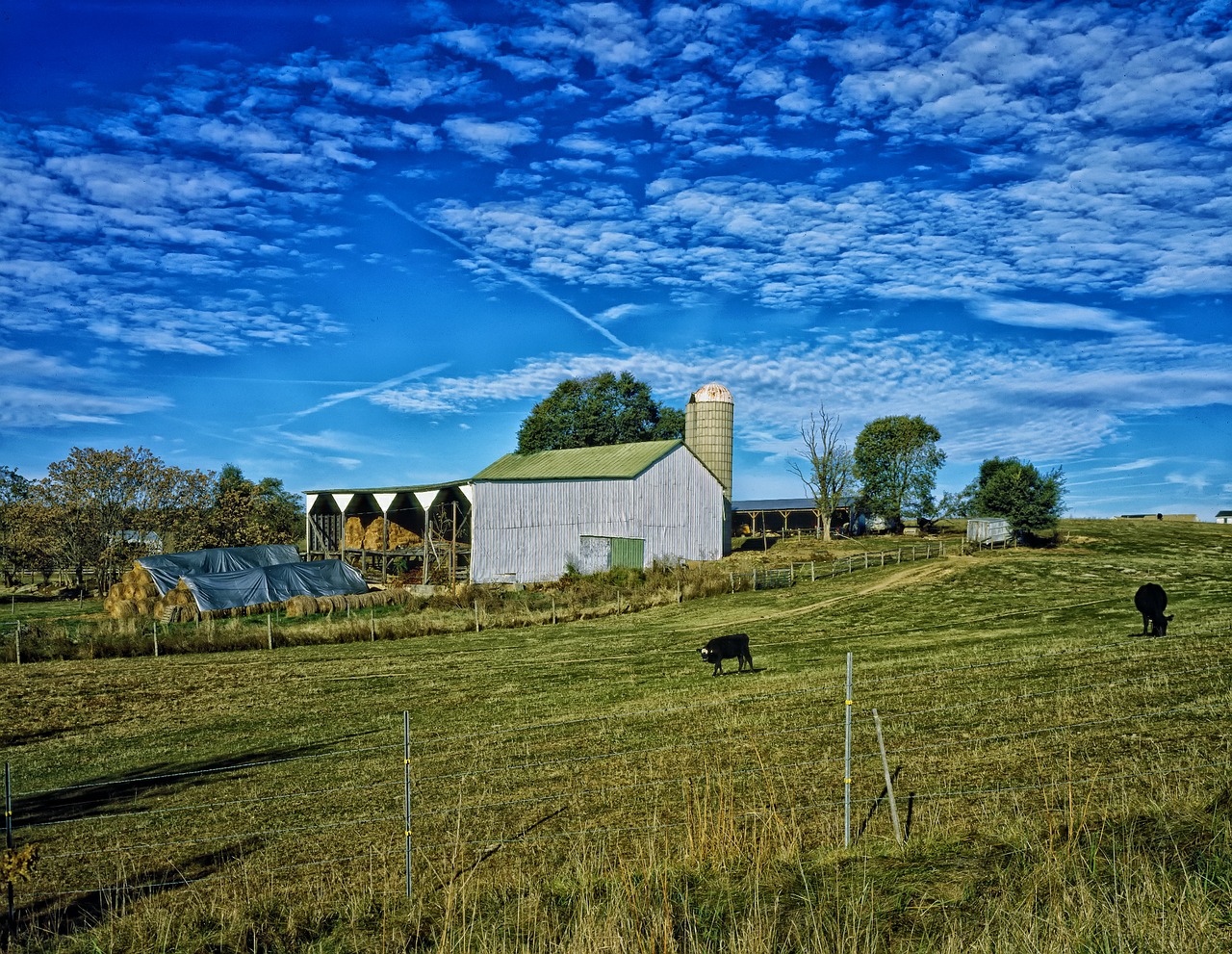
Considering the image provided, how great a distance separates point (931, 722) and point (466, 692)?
11.9 m

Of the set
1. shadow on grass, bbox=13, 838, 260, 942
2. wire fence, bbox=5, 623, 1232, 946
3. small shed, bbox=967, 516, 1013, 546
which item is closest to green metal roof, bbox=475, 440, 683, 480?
small shed, bbox=967, 516, 1013, 546

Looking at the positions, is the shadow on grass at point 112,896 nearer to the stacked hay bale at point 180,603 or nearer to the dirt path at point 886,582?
the dirt path at point 886,582

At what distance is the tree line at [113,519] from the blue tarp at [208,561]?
17.1 metres

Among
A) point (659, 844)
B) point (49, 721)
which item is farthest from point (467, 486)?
point (659, 844)

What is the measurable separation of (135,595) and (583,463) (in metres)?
25.2

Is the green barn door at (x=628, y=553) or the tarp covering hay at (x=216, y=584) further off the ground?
the green barn door at (x=628, y=553)

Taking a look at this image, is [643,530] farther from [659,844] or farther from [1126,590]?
[659,844]

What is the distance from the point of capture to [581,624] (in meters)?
35.8

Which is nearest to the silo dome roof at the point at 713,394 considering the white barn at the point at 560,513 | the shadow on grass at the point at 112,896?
the white barn at the point at 560,513

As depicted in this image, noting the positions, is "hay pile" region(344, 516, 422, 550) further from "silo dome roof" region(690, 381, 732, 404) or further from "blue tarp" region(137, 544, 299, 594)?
"silo dome roof" region(690, 381, 732, 404)

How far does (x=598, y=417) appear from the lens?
8019 cm

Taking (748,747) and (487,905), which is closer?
(487,905)

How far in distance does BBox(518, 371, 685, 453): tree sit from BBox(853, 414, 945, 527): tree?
18.5 meters

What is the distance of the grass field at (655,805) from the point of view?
252 inches
